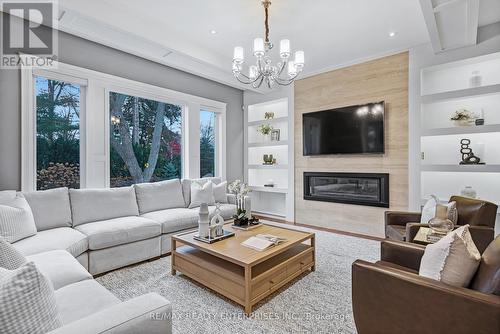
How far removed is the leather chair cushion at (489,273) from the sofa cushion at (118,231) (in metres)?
2.90

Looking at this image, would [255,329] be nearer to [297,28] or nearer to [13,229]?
[13,229]

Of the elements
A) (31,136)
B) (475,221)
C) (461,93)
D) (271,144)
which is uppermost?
(461,93)

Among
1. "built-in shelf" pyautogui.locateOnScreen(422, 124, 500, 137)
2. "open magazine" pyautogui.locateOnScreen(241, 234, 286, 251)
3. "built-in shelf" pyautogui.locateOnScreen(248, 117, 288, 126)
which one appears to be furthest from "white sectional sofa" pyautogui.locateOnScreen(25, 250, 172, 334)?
"built-in shelf" pyautogui.locateOnScreen(248, 117, 288, 126)

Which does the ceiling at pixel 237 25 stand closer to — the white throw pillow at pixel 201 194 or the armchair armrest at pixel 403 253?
the white throw pillow at pixel 201 194

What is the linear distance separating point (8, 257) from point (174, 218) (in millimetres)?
2012

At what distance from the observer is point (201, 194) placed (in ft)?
13.4

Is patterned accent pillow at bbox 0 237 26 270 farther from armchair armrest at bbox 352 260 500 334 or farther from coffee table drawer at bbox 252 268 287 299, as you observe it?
armchair armrest at bbox 352 260 500 334

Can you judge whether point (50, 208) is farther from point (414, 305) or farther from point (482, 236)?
point (482, 236)

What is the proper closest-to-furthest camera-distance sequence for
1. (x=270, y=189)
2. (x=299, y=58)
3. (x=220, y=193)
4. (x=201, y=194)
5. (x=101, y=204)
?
(x=299, y=58) < (x=101, y=204) < (x=201, y=194) < (x=220, y=193) < (x=270, y=189)

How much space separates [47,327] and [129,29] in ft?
10.4

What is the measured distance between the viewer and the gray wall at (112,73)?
287cm

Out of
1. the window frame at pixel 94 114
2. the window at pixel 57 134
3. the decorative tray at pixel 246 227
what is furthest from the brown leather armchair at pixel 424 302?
the window at pixel 57 134

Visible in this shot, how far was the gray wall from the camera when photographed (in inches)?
113

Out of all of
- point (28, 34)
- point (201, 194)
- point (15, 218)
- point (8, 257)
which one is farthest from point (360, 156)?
point (28, 34)
